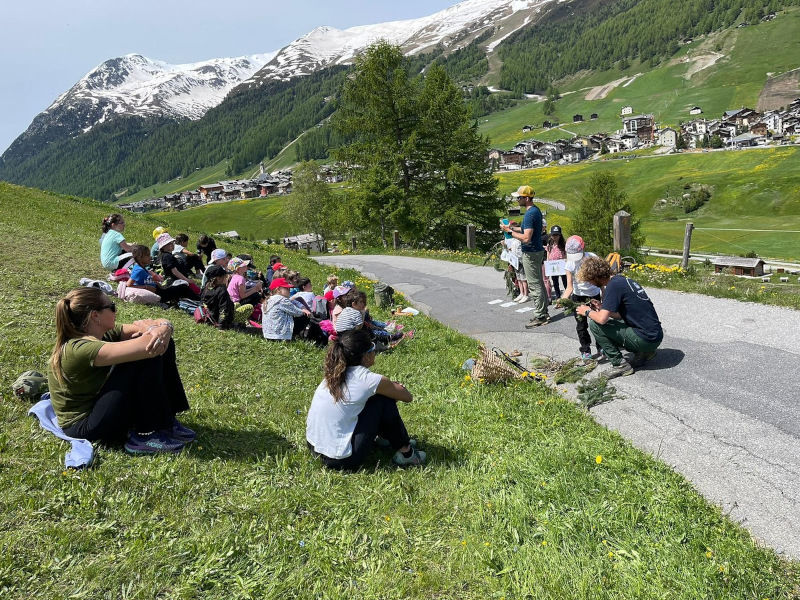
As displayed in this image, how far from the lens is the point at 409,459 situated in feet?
17.4

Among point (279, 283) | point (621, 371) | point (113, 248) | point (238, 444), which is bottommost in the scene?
point (621, 371)

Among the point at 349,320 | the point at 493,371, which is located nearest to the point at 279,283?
the point at 349,320

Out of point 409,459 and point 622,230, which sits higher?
point 622,230

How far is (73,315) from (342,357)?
2501 mm

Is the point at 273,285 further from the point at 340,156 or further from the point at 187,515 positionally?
the point at 340,156

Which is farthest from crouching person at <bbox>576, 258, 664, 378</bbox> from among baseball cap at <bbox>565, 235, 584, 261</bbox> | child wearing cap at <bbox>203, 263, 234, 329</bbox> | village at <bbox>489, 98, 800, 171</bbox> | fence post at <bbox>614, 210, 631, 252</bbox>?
village at <bbox>489, 98, 800, 171</bbox>

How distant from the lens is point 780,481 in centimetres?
455

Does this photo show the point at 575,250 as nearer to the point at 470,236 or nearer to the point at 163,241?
the point at 163,241

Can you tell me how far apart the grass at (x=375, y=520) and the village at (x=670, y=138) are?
502 feet

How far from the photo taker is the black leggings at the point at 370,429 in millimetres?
5098

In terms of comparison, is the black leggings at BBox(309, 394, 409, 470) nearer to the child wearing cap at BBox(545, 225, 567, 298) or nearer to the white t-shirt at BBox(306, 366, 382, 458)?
the white t-shirt at BBox(306, 366, 382, 458)

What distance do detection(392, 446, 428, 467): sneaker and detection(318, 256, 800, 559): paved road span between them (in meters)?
2.41

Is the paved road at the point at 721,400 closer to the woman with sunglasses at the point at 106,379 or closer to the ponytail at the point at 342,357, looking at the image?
the ponytail at the point at 342,357

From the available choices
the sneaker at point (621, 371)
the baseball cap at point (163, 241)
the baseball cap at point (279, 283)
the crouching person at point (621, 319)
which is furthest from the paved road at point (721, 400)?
the baseball cap at point (163, 241)
